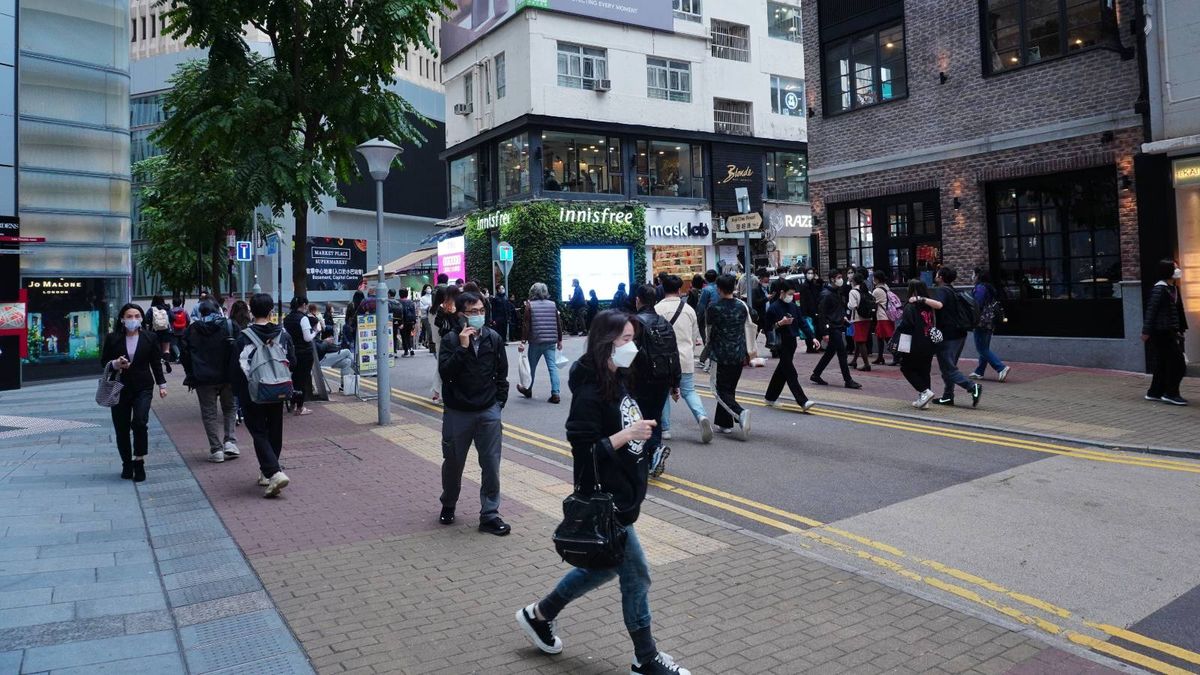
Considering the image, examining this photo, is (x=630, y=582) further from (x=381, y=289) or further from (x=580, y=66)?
(x=580, y=66)

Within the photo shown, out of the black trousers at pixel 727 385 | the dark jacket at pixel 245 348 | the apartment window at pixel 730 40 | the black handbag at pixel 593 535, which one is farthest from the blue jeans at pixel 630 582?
the apartment window at pixel 730 40

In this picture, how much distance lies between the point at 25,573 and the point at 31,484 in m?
3.30

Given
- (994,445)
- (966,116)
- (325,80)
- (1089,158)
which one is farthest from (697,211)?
(994,445)

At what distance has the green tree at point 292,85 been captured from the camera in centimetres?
1291

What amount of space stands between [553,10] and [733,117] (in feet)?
30.9

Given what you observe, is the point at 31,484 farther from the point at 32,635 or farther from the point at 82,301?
the point at 82,301

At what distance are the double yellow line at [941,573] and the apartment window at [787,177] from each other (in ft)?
98.5

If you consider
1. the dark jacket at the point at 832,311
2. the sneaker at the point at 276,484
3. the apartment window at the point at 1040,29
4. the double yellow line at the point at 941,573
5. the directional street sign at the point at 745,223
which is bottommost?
the double yellow line at the point at 941,573

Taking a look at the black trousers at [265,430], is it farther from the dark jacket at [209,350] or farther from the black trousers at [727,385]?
the black trousers at [727,385]

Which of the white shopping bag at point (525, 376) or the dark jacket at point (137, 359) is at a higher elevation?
the dark jacket at point (137, 359)

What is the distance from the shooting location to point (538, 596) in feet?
17.1

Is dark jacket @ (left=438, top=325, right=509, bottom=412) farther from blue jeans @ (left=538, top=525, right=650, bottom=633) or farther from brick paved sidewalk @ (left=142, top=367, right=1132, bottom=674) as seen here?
blue jeans @ (left=538, top=525, right=650, bottom=633)

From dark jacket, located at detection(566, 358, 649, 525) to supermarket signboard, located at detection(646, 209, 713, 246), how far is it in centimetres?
3043

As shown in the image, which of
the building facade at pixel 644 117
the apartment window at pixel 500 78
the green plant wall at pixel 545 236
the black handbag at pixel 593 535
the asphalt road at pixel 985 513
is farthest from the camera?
the apartment window at pixel 500 78
